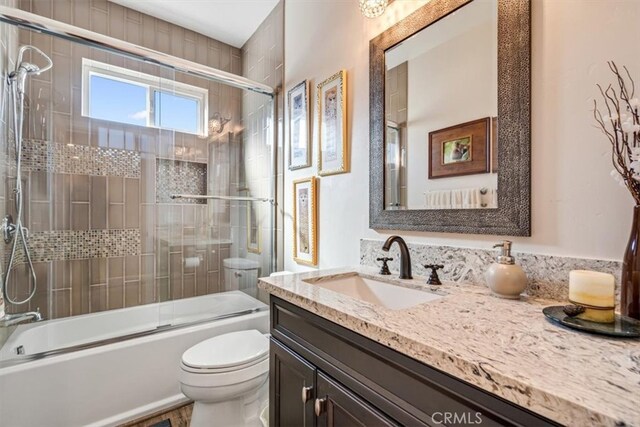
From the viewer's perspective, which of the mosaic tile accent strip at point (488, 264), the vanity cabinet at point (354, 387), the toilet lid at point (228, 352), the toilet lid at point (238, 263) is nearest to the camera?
the vanity cabinet at point (354, 387)

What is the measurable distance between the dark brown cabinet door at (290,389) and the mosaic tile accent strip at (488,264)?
57 cm

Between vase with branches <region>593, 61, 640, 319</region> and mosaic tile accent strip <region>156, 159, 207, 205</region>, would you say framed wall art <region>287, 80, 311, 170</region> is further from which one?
vase with branches <region>593, 61, 640, 319</region>

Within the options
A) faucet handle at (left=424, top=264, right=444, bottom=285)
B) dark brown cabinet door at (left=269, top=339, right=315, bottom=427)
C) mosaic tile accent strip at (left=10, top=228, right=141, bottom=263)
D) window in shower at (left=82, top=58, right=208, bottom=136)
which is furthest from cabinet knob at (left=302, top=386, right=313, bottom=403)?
window in shower at (left=82, top=58, right=208, bottom=136)

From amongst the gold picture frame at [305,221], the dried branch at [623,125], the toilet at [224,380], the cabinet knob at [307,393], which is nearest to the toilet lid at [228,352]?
the toilet at [224,380]

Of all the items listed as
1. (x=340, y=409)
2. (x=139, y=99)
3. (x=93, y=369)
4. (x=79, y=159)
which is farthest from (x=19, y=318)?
(x=340, y=409)

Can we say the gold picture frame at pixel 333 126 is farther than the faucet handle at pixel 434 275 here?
Yes

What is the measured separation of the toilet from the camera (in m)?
1.35

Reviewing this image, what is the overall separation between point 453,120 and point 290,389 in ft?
3.69

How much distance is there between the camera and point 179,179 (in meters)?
2.41

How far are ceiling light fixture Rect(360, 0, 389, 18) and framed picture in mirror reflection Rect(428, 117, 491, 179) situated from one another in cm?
64

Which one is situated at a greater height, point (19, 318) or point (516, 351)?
point (516, 351)

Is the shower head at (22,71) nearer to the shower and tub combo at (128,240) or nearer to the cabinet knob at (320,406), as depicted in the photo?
the shower and tub combo at (128,240)

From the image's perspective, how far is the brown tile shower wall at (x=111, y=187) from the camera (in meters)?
2.03

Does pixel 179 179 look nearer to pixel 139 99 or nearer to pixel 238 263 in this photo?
pixel 139 99
